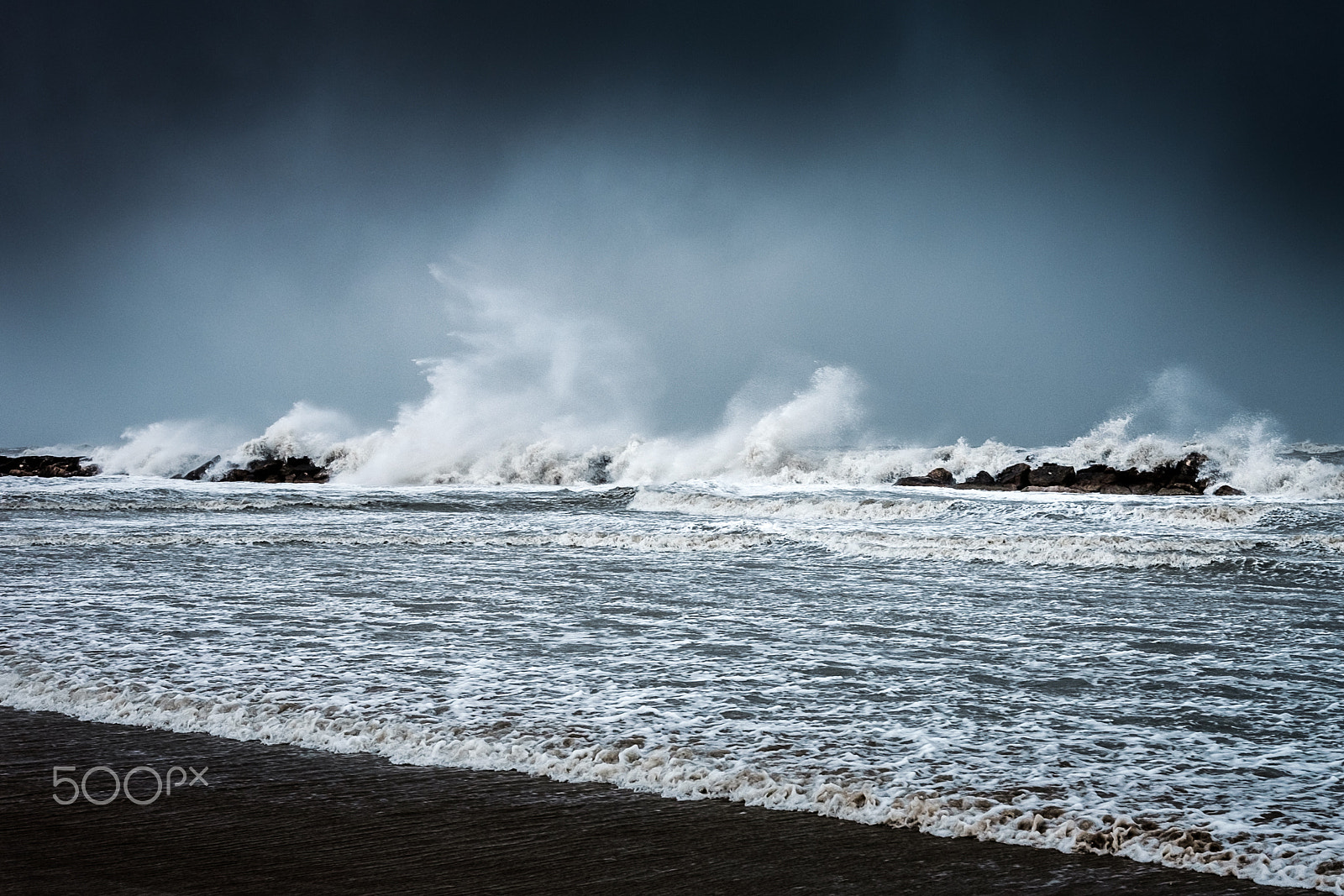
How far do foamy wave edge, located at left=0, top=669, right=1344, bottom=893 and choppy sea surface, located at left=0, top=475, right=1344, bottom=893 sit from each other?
0.01 m

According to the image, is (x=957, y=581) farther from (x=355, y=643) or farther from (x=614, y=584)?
(x=355, y=643)

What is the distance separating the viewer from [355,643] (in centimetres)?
517

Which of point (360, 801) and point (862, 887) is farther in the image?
point (360, 801)

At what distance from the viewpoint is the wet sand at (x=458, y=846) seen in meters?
2.36

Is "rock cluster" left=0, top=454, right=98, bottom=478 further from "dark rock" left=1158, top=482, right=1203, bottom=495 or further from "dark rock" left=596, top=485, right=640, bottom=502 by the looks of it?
"dark rock" left=1158, top=482, right=1203, bottom=495

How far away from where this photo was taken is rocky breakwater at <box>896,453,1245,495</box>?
1988 cm

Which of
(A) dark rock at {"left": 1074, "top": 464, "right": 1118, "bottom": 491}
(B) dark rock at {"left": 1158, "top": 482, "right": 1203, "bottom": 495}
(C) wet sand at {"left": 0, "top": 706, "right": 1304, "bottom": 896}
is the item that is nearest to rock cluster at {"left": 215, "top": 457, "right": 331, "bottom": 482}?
(A) dark rock at {"left": 1074, "top": 464, "right": 1118, "bottom": 491}

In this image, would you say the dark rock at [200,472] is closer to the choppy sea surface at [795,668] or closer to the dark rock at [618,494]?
the dark rock at [618,494]

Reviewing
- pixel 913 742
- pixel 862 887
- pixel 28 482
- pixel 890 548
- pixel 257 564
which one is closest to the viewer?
pixel 862 887

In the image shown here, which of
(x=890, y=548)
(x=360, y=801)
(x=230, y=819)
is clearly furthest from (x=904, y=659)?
(x=890, y=548)

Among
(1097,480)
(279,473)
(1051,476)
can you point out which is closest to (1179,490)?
(1097,480)

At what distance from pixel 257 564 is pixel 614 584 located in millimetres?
3677

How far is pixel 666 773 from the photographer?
124 inches

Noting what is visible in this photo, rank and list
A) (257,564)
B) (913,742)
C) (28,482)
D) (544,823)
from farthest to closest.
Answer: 1. (28,482)
2. (257,564)
3. (913,742)
4. (544,823)
